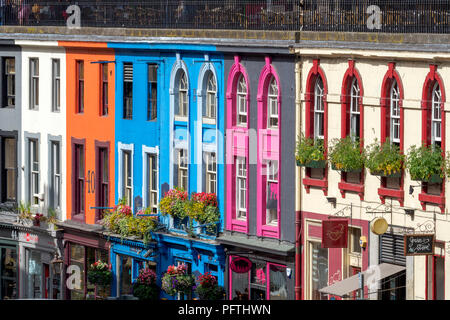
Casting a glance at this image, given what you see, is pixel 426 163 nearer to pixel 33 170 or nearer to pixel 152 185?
pixel 152 185

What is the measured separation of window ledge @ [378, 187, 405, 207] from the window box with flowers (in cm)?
851

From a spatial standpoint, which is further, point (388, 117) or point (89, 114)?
point (89, 114)

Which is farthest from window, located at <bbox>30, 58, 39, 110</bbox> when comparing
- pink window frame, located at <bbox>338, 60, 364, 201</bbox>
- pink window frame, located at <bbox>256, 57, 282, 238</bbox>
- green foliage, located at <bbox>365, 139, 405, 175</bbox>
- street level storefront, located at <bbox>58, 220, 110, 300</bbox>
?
green foliage, located at <bbox>365, 139, 405, 175</bbox>

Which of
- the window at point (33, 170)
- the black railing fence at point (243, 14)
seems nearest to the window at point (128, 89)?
the black railing fence at point (243, 14)

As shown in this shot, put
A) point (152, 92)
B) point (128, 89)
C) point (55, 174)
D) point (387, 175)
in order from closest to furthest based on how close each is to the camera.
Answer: point (387, 175) → point (152, 92) → point (128, 89) → point (55, 174)

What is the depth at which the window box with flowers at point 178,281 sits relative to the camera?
4353cm

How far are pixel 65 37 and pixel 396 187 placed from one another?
16245mm

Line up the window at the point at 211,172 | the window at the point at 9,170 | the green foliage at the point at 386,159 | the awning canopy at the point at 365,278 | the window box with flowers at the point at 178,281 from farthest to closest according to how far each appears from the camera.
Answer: the window at the point at 9,170, the window box with flowers at the point at 178,281, the window at the point at 211,172, the awning canopy at the point at 365,278, the green foliage at the point at 386,159

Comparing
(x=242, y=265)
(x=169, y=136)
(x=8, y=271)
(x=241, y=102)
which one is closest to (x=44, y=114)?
(x=8, y=271)

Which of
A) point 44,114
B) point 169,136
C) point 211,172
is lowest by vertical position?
point 211,172

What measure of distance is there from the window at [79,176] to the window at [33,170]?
2.39 m

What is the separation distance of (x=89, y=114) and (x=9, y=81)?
4872 millimetres

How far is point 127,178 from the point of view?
4734cm

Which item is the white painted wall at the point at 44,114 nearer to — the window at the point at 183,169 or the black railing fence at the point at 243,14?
the black railing fence at the point at 243,14
